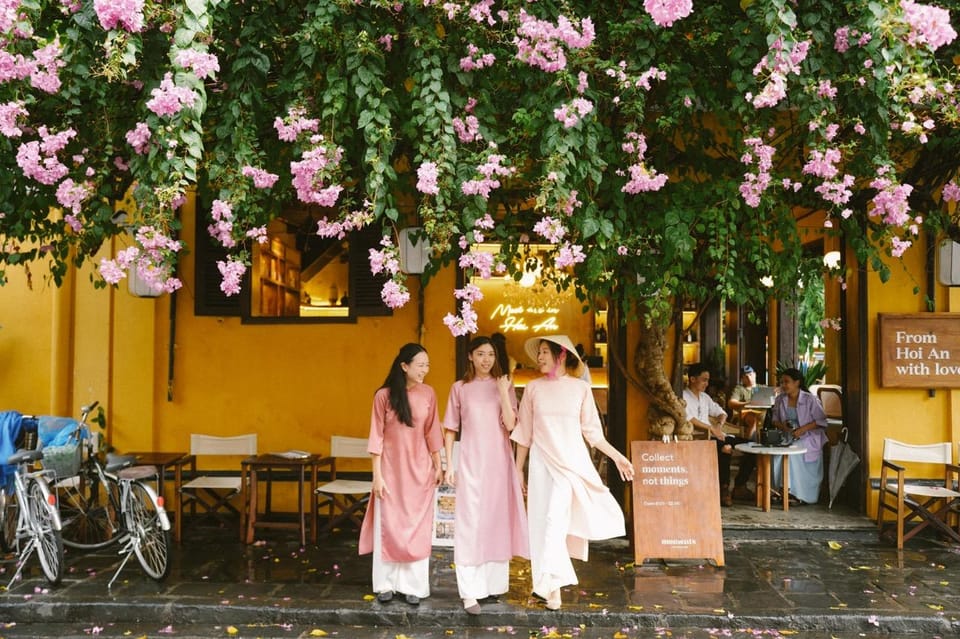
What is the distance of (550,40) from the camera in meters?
5.42

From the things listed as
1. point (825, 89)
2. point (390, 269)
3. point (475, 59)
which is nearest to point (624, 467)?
point (390, 269)

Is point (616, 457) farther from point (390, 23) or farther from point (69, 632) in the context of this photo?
point (69, 632)

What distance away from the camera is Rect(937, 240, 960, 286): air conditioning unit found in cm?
784

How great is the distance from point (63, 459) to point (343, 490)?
99.4 inches

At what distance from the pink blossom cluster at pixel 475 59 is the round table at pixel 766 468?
17.7 ft

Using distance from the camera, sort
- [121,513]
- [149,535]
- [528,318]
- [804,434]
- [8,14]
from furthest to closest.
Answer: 1. [528,318]
2. [804,434]
3. [121,513]
4. [149,535]
5. [8,14]

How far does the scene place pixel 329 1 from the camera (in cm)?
552

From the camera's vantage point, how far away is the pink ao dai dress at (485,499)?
5.91 m

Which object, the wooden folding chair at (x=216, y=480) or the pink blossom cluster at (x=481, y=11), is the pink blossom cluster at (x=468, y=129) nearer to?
the pink blossom cluster at (x=481, y=11)

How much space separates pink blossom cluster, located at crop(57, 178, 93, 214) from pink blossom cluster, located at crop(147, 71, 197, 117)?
1.18 m

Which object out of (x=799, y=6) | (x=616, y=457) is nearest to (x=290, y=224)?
(x=616, y=457)

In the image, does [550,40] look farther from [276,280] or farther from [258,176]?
[276,280]

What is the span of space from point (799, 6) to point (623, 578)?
482 centimetres

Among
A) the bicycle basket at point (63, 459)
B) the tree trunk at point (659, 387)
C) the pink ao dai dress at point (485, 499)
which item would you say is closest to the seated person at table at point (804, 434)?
the tree trunk at point (659, 387)
